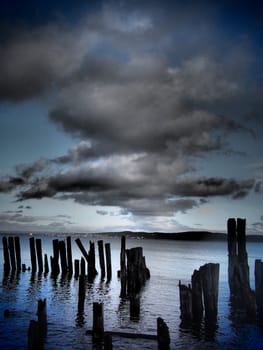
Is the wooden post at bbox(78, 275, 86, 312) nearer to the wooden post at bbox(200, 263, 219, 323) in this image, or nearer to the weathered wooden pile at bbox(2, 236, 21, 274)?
the wooden post at bbox(200, 263, 219, 323)

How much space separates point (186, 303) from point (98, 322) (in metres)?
3.93

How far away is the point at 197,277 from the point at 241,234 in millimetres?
4777

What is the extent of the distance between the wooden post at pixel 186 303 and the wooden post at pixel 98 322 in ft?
11.7

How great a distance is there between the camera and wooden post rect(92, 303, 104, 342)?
1159 cm

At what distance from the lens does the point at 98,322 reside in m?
11.9

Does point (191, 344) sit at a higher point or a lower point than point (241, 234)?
lower

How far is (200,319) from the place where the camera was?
14.3m

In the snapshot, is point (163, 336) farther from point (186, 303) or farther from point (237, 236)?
point (237, 236)

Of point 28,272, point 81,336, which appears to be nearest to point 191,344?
point 81,336

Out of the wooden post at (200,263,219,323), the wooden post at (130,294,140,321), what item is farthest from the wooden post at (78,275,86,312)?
the wooden post at (200,263,219,323)

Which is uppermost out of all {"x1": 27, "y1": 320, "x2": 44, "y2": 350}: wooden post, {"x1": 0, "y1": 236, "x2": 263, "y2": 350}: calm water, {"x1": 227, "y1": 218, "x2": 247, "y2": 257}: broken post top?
{"x1": 227, "y1": 218, "x2": 247, "y2": 257}: broken post top

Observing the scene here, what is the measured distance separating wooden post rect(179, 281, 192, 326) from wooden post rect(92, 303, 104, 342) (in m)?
3.57

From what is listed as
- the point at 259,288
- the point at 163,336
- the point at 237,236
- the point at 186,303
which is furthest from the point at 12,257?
the point at 163,336

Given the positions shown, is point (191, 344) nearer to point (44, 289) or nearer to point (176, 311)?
point (176, 311)
